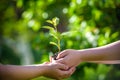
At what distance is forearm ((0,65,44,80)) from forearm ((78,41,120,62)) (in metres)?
0.19

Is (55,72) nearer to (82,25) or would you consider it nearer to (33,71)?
(33,71)

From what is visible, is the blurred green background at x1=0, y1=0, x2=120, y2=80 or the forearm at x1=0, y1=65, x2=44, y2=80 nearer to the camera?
the forearm at x1=0, y1=65, x2=44, y2=80

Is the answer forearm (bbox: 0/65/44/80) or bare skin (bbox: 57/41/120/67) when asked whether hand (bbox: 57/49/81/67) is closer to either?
bare skin (bbox: 57/41/120/67)

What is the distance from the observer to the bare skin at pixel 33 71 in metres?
1.49

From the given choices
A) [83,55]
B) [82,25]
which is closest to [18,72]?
[83,55]

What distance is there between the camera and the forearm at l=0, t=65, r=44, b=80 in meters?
1.49

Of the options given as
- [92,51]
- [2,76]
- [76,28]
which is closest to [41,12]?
[76,28]

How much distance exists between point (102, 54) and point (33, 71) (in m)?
0.28

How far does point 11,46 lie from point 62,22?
1.66 m

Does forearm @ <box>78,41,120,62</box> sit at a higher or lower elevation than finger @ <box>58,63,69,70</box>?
higher

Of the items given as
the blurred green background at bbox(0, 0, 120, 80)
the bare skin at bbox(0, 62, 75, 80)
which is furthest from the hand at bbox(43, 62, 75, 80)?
the blurred green background at bbox(0, 0, 120, 80)

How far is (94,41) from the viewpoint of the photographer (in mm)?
2908

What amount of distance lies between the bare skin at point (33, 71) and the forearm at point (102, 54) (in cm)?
8

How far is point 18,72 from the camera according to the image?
4.94 ft
